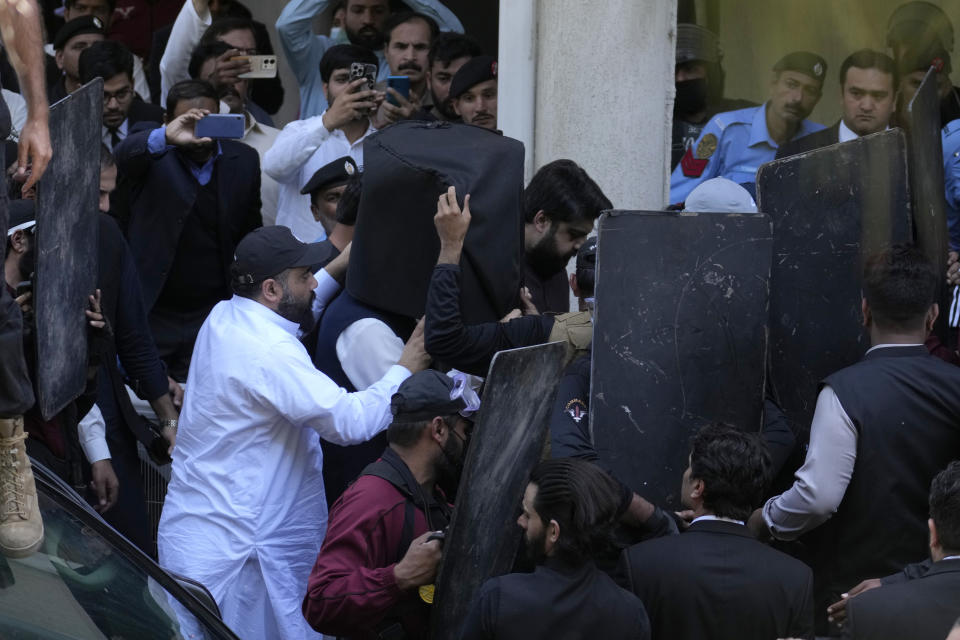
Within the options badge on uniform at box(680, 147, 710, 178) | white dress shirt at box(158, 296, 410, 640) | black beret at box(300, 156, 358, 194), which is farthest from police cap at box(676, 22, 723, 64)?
white dress shirt at box(158, 296, 410, 640)

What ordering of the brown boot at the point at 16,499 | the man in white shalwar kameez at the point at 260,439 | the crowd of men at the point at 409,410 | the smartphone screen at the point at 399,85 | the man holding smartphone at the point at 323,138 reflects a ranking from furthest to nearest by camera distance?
1. the smartphone screen at the point at 399,85
2. the man holding smartphone at the point at 323,138
3. the man in white shalwar kameez at the point at 260,439
4. the crowd of men at the point at 409,410
5. the brown boot at the point at 16,499

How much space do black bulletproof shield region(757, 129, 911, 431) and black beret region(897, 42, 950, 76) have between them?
191cm

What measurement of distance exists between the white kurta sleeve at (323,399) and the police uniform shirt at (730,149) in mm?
2532

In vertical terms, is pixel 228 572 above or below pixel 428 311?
below

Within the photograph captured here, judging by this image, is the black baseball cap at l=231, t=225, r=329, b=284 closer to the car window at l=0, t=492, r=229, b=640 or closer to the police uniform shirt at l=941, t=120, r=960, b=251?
the car window at l=0, t=492, r=229, b=640

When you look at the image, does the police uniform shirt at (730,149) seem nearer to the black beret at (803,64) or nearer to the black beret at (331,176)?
the black beret at (803,64)

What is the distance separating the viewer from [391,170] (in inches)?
181

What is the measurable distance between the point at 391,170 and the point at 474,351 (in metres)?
0.62

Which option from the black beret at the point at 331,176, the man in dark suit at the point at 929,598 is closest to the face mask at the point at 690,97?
the black beret at the point at 331,176

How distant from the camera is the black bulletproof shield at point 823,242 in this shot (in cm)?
464

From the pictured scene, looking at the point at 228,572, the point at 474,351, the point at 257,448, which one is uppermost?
the point at 474,351

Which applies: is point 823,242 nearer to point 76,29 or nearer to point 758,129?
point 758,129

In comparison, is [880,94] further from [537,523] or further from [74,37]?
[74,37]

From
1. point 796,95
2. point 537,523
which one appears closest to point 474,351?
point 537,523
